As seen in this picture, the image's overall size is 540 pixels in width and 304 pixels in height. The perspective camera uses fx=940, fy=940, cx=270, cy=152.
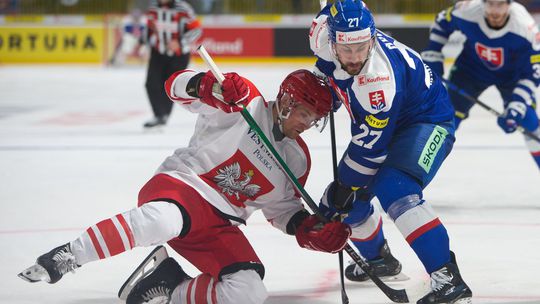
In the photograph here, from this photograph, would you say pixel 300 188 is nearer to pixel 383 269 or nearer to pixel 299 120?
pixel 299 120

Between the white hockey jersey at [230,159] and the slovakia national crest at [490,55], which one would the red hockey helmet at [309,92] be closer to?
the white hockey jersey at [230,159]

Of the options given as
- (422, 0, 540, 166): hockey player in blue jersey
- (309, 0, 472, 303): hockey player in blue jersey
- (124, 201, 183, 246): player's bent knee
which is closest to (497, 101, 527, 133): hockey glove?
(422, 0, 540, 166): hockey player in blue jersey

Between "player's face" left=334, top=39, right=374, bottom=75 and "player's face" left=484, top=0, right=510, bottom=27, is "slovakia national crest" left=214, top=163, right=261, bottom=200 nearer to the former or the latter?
"player's face" left=334, top=39, right=374, bottom=75

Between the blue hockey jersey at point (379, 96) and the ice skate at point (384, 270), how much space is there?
457 mm

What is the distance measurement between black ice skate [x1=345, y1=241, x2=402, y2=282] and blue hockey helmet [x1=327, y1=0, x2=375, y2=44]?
0.86 m

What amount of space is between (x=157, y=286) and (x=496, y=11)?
2475 millimetres

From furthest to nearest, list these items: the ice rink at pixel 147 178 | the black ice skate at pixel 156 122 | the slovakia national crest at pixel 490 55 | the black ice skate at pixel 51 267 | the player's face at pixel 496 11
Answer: the black ice skate at pixel 156 122, the slovakia national crest at pixel 490 55, the player's face at pixel 496 11, the ice rink at pixel 147 178, the black ice skate at pixel 51 267

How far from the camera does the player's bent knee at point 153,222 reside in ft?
8.29

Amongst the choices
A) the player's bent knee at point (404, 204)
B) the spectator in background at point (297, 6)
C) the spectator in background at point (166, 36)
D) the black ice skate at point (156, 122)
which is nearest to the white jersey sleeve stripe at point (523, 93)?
the player's bent knee at point (404, 204)

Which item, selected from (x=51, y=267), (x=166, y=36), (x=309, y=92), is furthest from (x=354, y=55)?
(x=166, y=36)

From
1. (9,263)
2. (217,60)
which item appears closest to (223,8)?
(217,60)

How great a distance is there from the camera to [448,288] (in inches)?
107

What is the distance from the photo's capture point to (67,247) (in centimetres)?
249

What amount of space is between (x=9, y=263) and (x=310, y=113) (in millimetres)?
1324
